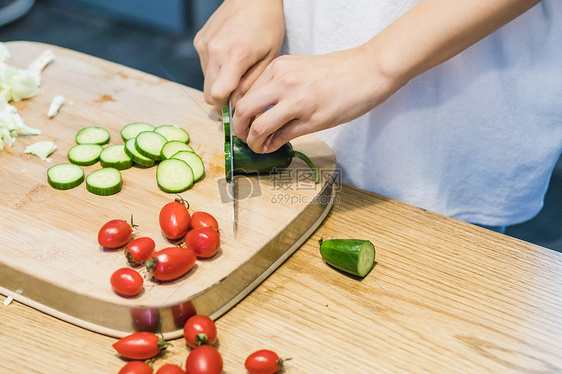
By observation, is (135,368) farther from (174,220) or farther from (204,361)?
(174,220)

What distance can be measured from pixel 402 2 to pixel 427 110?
390 millimetres

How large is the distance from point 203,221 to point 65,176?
1.83 feet

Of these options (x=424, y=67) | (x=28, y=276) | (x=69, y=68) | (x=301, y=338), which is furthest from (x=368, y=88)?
(x=69, y=68)

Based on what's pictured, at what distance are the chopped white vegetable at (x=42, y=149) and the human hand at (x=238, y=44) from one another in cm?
61

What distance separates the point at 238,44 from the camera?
75.1 inches

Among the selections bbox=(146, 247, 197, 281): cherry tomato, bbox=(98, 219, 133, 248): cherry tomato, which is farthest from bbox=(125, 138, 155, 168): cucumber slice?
bbox=(146, 247, 197, 281): cherry tomato

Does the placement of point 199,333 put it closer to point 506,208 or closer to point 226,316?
point 226,316

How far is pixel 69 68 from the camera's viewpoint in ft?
8.25

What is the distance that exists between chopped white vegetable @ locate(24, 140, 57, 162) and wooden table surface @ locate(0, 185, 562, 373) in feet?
2.17

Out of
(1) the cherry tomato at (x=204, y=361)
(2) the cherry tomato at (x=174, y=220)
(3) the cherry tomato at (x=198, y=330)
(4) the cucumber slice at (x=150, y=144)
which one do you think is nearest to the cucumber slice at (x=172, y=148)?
(4) the cucumber slice at (x=150, y=144)

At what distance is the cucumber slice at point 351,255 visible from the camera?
5.15 feet

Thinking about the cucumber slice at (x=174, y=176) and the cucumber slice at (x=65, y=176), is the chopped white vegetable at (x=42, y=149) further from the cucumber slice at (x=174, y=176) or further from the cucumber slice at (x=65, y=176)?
the cucumber slice at (x=174, y=176)

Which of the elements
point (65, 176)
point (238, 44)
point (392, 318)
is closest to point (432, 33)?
point (238, 44)

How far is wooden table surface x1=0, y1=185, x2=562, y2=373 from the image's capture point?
138 centimetres
